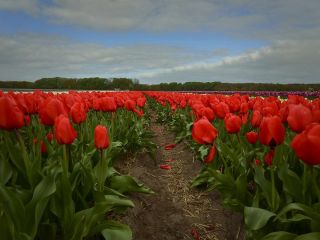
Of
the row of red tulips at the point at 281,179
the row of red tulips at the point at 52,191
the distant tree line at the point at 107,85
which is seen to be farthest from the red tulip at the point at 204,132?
the distant tree line at the point at 107,85

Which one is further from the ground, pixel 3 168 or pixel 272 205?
pixel 3 168

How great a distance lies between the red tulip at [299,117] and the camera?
3.17m

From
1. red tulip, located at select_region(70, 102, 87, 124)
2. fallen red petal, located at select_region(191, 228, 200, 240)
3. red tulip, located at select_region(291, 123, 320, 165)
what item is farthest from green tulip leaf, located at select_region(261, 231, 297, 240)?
red tulip, located at select_region(70, 102, 87, 124)

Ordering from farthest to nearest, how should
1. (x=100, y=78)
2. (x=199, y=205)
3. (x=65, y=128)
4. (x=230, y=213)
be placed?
(x=100, y=78) < (x=199, y=205) < (x=230, y=213) < (x=65, y=128)

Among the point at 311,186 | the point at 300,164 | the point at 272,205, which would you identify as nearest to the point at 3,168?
the point at 272,205

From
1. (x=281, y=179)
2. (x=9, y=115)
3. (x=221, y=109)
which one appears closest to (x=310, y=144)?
(x=281, y=179)

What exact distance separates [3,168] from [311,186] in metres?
2.65

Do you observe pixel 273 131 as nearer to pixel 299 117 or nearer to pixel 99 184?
pixel 299 117

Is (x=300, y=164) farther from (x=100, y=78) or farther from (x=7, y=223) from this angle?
(x=100, y=78)

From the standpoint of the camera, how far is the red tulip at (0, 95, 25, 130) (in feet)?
9.33

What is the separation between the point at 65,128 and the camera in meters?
2.87

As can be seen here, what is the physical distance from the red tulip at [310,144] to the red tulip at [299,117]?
0.59 meters

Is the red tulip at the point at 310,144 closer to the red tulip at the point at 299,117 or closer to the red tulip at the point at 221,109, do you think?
the red tulip at the point at 299,117

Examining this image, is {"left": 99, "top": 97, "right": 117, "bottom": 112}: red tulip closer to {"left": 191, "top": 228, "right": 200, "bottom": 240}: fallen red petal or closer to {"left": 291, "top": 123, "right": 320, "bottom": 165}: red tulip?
{"left": 191, "top": 228, "right": 200, "bottom": 240}: fallen red petal
